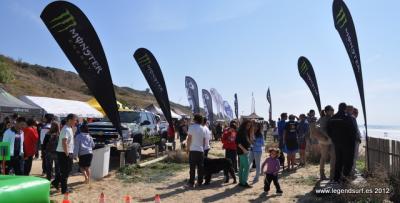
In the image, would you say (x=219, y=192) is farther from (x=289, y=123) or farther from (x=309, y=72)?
(x=309, y=72)

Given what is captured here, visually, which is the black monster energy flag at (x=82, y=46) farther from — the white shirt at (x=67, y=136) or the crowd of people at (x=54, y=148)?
the white shirt at (x=67, y=136)

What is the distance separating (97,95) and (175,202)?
14.0 ft

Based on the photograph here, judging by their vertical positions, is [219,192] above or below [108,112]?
below

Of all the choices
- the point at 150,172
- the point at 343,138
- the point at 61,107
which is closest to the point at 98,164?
the point at 150,172

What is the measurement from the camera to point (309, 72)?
17656 millimetres

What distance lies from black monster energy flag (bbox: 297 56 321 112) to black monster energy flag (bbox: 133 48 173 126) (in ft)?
17.8

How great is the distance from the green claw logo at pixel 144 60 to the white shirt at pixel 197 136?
709 centimetres

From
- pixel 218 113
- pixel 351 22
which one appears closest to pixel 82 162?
pixel 351 22

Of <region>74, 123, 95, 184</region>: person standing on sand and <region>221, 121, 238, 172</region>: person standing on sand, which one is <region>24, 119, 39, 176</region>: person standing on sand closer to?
<region>74, 123, 95, 184</region>: person standing on sand

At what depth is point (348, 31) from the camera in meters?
11.1

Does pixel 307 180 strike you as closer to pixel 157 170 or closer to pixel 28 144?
pixel 157 170

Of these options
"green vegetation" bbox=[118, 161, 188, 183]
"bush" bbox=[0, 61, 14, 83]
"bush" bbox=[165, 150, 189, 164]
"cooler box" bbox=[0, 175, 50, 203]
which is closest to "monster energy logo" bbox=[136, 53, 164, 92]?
"bush" bbox=[165, 150, 189, 164]

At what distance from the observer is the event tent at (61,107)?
24506 mm

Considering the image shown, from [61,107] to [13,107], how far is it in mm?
6426
